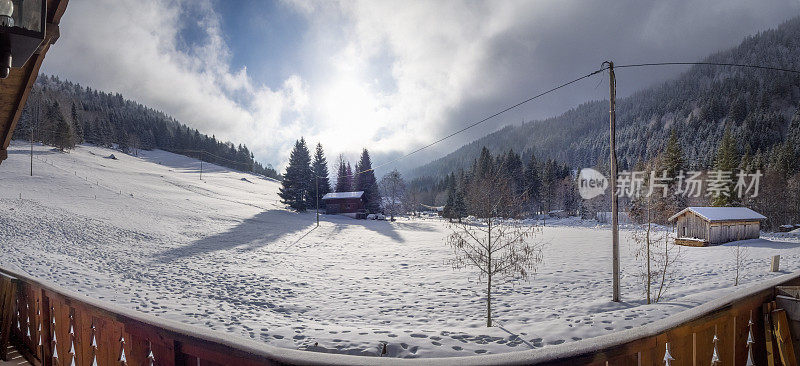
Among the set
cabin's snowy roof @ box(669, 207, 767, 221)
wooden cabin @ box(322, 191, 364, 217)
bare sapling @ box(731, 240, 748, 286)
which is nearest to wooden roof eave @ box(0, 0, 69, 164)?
bare sapling @ box(731, 240, 748, 286)

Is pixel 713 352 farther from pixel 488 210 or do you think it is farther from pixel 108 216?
pixel 108 216

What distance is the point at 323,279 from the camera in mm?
15578

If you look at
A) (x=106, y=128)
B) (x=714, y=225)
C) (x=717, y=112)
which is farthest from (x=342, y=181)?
(x=717, y=112)

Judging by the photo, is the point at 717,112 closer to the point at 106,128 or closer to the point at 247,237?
the point at 247,237

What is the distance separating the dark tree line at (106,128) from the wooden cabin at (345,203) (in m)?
53.5

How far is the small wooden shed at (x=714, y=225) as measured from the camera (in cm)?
2586

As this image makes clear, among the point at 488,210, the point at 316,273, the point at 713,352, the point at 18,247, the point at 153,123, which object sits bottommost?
the point at 316,273

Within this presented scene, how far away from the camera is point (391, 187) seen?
2542 inches

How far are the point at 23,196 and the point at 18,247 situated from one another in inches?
739

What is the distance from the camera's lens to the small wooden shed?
25.9 m

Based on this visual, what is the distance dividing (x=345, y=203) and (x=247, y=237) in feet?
90.2

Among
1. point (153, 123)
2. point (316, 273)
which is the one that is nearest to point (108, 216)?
point (316, 273)

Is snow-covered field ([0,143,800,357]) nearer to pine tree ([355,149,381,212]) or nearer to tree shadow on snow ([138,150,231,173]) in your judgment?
pine tree ([355,149,381,212])

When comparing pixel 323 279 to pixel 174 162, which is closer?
pixel 323 279
